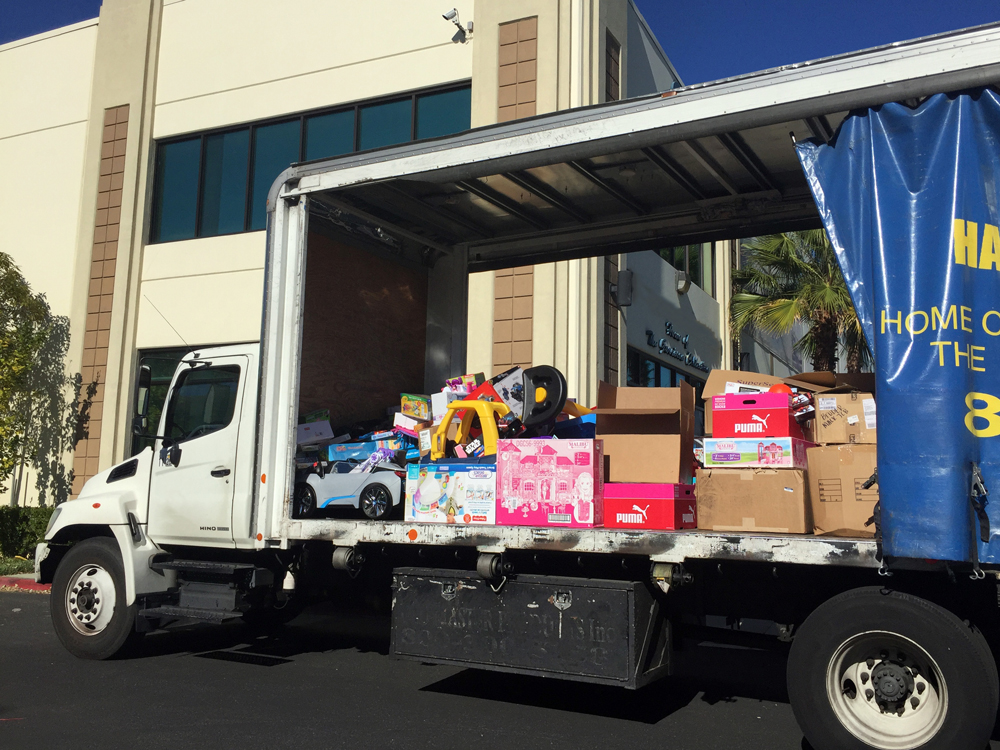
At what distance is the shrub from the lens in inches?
563

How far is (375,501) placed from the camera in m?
6.10

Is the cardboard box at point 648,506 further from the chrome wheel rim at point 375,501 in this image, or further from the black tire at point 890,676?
the chrome wheel rim at point 375,501

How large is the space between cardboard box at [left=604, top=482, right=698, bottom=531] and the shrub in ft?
39.4

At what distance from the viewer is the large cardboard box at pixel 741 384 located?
5.13 m

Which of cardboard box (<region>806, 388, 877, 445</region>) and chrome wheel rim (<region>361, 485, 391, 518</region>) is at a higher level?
cardboard box (<region>806, 388, 877, 445</region>)

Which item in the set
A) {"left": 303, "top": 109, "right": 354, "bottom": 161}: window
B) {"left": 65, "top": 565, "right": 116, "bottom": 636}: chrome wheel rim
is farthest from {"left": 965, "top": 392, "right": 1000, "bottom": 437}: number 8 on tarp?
{"left": 303, "top": 109, "right": 354, "bottom": 161}: window

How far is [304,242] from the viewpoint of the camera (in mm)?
6312

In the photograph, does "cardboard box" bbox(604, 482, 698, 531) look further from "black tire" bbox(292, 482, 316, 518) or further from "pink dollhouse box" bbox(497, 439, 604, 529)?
"black tire" bbox(292, 482, 316, 518)

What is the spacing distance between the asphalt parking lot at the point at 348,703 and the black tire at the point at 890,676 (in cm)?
61

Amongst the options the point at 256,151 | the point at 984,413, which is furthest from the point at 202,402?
the point at 256,151

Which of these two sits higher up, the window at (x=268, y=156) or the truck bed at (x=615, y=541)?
the window at (x=268, y=156)

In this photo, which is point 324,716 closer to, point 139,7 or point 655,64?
point 655,64

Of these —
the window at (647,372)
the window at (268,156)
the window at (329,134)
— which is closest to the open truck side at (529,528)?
the window at (647,372)

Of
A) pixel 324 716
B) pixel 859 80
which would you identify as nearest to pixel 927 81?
pixel 859 80
